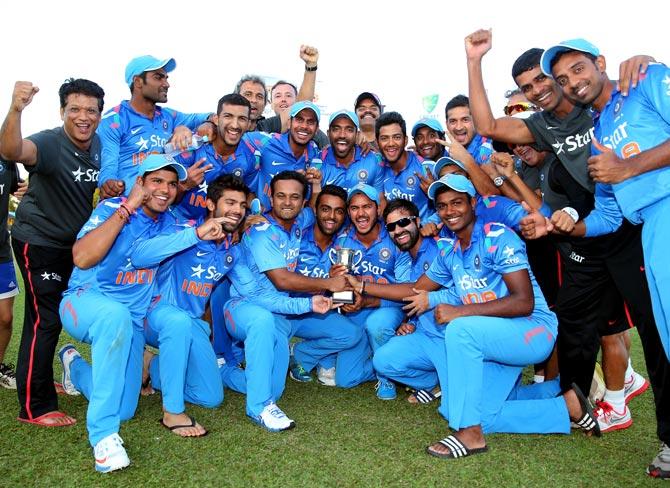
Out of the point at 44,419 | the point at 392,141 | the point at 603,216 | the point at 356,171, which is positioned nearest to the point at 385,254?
the point at 356,171

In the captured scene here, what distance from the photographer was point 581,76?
3.92m

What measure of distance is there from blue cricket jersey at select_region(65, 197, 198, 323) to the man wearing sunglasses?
1.96m

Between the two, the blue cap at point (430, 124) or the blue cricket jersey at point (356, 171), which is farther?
the blue cricket jersey at point (356, 171)

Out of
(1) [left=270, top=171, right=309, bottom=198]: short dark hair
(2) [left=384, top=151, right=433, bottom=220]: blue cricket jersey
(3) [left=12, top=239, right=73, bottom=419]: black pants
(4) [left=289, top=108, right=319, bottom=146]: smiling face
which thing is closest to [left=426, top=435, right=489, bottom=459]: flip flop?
(1) [left=270, top=171, right=309, bottom=198]: short dark hair

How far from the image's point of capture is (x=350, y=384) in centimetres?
593

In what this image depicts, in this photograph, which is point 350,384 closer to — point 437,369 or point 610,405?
point 437,369

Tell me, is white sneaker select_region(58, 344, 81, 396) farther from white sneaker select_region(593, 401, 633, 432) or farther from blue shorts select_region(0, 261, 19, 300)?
white sneaker select_region(593, 401, 633, 432)

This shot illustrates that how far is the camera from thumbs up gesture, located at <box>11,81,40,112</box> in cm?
429

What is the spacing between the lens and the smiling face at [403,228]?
19.0ft

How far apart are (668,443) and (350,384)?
2892 millimetres

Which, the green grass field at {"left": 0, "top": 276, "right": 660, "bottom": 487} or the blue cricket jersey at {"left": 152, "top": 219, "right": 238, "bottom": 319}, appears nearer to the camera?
the green grass field at {"left": 0, "top": 276, "right": 660, "bottom": 487}

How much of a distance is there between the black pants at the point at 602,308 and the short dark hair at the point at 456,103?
2265 mm

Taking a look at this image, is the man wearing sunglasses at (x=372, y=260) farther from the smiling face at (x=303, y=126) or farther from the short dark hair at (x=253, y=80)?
the short dark hair at (x=253, y=80)

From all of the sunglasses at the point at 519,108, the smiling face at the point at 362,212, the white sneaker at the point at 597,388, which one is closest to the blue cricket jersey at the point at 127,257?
the smiling face at the point at 362,212
